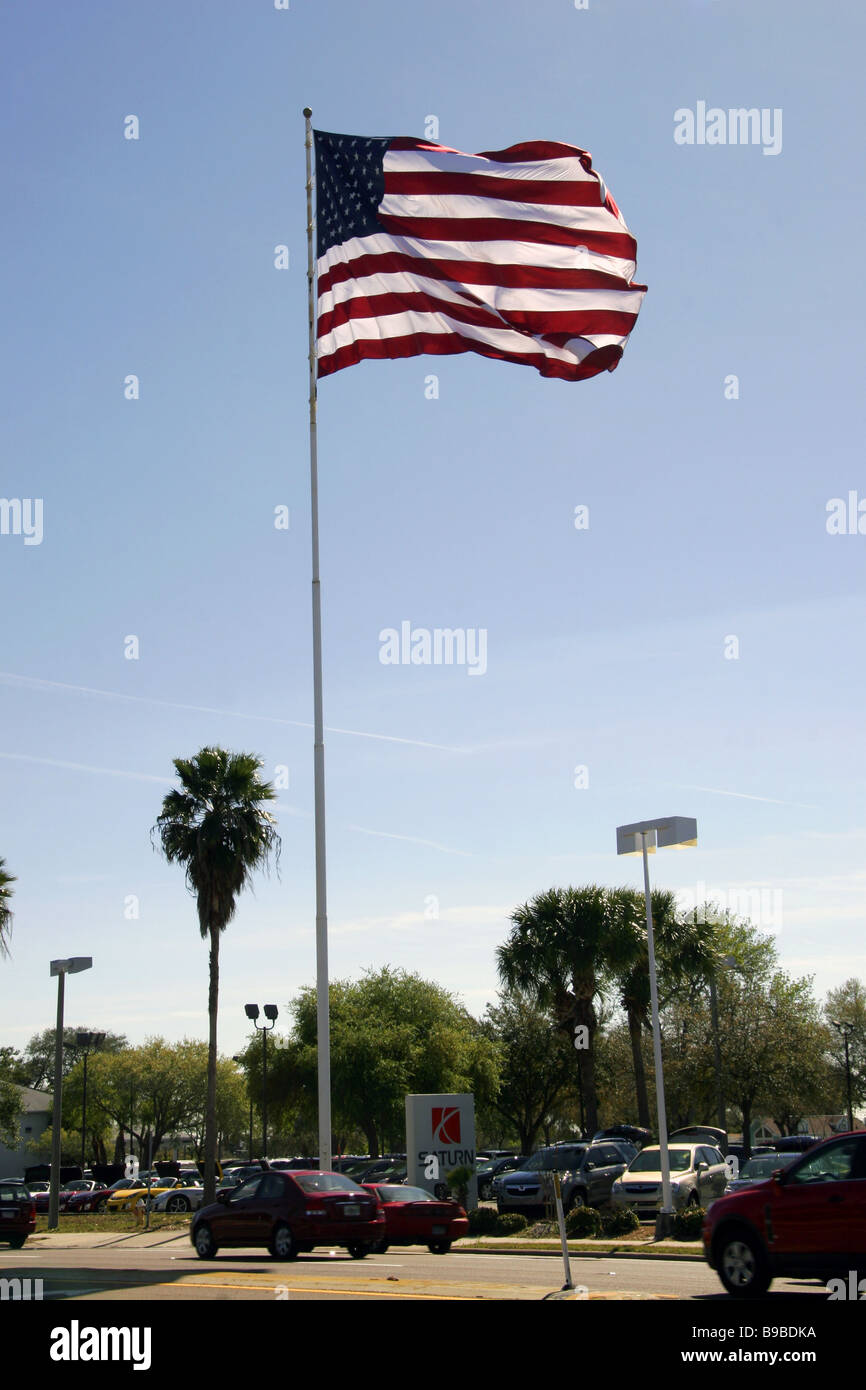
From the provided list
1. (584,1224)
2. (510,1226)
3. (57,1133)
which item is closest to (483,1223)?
(510,1226)

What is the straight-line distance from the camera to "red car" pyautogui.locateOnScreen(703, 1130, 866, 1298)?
11.8 meters

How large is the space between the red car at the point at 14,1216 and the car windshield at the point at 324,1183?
10411 millimetres

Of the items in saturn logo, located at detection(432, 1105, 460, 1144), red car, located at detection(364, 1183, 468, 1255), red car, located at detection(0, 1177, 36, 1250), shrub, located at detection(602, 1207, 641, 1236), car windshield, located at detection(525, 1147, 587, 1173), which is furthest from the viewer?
car windshield, located at detection(525, 1147, 587, 1173)

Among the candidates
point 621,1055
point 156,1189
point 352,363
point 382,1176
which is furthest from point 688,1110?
point 352,363

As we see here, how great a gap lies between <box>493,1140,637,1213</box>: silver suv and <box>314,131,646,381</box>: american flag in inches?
727

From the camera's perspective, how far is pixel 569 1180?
28938mm

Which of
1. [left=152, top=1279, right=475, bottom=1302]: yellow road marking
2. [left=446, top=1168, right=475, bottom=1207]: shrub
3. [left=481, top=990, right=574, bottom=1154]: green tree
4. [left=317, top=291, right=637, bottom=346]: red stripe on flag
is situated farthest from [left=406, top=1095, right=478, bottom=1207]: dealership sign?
[left=481, top=990, right=574, bottom=1154]: green tree

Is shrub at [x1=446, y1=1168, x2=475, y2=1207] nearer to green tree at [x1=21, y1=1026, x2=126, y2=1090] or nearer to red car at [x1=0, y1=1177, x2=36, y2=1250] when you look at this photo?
red car at [x1=0, y1=1177, x2=36, y2=1250]

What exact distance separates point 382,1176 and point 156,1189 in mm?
16346

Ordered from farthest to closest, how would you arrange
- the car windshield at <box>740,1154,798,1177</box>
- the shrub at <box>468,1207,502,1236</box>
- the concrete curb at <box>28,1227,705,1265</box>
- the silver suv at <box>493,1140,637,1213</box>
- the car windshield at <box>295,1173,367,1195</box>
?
the silver suv at <box>493,1140,637,1213</box> → the car windshield at <box>740,1154,798,1177</box> → the shrub at <box>468,1207,502,1236</box> → the concrete curb at <box>28,1227,705,1265</box> → the car windshield at <box>295,1173,367,1195</box>

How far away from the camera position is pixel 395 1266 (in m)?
17.8

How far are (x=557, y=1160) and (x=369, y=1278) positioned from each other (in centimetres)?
1595

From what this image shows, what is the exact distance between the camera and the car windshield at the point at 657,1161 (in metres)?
26.5
